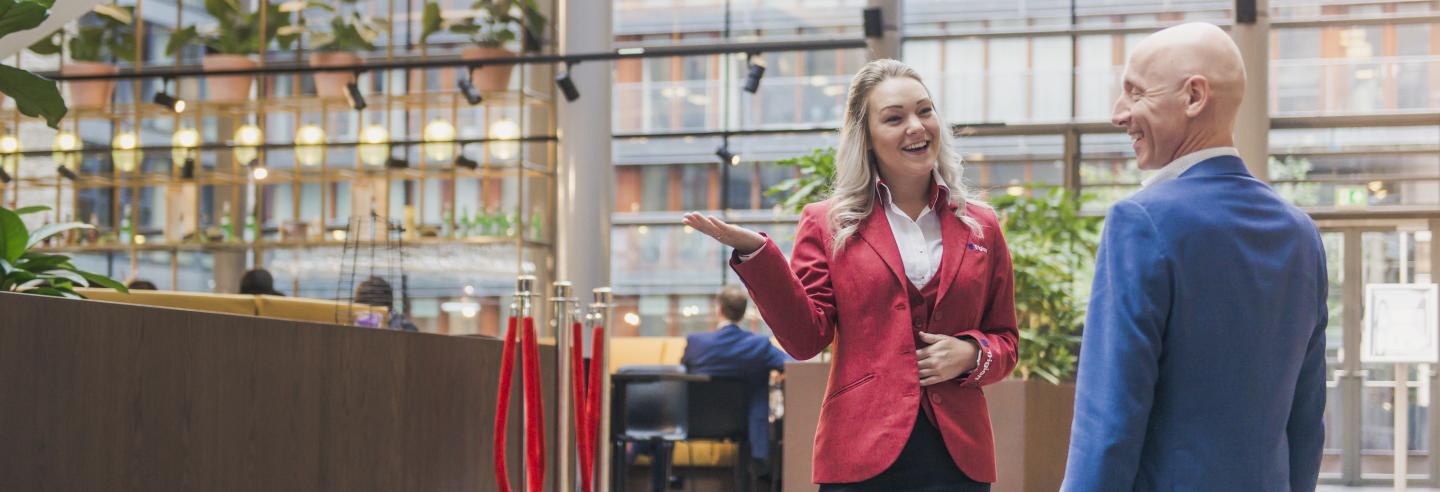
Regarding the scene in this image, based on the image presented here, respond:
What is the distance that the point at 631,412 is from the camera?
6.78 m

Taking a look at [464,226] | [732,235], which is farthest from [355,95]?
[732,235]

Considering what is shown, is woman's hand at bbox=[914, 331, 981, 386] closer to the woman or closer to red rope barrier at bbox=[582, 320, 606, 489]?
the woman

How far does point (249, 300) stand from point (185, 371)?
320cm

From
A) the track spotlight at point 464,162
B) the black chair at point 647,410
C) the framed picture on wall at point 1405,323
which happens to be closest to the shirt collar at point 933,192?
the black chair at point 647,410

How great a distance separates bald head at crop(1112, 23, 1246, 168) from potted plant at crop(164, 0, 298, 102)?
30.6 ft

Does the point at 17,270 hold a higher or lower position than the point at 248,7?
lower

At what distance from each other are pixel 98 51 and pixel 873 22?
610cm

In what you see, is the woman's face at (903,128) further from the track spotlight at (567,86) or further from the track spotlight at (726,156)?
the track spotlight at (726,156)

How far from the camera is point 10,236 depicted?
9.45 feet

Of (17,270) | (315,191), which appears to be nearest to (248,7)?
(315,191)

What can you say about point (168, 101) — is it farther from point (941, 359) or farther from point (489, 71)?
point (941, 359)

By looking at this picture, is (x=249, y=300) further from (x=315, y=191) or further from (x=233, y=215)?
(x=315, y=191)

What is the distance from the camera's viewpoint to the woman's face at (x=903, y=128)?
6.47 feet

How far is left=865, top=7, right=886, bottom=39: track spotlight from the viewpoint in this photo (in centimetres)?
786
